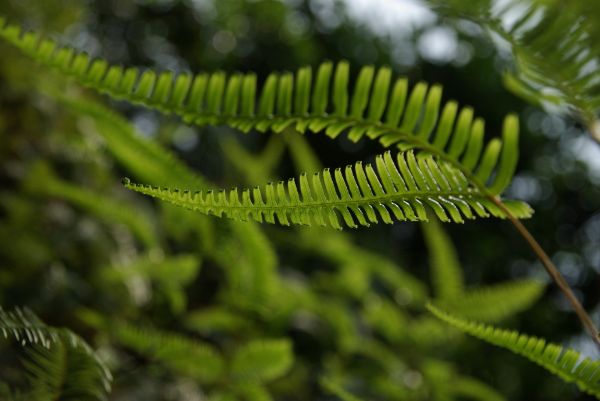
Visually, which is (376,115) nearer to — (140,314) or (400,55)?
(140,314)

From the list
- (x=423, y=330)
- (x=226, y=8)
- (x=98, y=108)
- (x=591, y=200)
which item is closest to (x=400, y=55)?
(x=226, y=8)

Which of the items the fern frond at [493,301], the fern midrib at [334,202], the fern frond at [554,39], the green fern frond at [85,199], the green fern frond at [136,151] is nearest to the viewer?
the fern midrib at [334,202]

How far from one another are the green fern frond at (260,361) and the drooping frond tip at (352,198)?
1.69 feet

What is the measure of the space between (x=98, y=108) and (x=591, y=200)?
1949 millimetres

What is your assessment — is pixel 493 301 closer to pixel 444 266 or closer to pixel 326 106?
pixel 444 266

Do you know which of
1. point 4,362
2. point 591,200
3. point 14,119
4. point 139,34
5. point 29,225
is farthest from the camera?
point 591,200

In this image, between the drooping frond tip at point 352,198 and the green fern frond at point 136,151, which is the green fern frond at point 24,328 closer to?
the drooping frond tip at point 352,198

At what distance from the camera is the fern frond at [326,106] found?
500 millimetres

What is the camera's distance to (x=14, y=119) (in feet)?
4.09

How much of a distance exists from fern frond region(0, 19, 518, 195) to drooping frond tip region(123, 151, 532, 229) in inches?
2.0

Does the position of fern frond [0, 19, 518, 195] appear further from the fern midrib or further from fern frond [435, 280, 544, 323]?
fern frond [435, 280, 544, 323]

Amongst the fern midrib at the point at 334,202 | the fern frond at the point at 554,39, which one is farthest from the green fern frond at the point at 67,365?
the fern frond at the point at 554,39

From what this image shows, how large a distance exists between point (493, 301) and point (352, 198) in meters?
1.00

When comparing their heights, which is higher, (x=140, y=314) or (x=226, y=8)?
(x=226, y=8)
